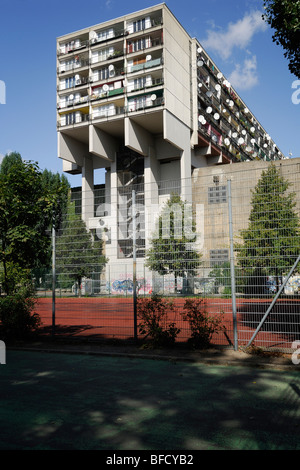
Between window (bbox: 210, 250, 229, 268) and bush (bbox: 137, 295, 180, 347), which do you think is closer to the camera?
window (bbox: 210, 250, 229, 268)

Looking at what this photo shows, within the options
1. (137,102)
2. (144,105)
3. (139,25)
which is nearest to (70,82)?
(139,25)

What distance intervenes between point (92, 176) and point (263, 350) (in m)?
45.0

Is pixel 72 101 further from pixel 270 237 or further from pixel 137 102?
pixel 270 237

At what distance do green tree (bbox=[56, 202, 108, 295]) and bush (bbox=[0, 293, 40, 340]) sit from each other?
A: 4.00ft

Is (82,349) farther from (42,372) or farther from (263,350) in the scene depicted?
(263,350)

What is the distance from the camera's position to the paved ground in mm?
4109

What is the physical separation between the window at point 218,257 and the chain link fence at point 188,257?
3 cm

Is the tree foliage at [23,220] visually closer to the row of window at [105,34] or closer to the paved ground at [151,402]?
the paved ground at [151,402]

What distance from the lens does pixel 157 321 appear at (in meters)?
9.47

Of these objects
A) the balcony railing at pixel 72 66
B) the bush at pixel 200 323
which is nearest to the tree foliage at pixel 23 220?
the bush at pixel 200 323

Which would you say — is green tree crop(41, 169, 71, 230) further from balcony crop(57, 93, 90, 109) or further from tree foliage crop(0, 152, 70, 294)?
balcony crop(57, 93, 90, 109)

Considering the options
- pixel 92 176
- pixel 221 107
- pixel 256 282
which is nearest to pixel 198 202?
pixel 256 282

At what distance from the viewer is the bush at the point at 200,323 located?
29.4 feet

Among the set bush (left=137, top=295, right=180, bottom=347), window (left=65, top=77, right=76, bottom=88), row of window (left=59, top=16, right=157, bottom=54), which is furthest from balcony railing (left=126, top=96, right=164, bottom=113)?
bush (left=137, top=295, right=180, bottom=347)
